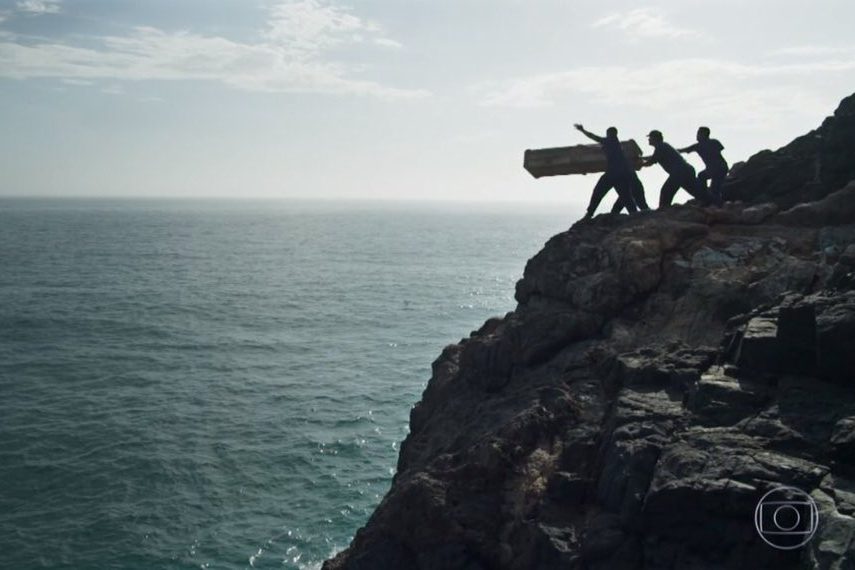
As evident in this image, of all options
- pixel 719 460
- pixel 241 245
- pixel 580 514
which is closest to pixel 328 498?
pixel 580 514

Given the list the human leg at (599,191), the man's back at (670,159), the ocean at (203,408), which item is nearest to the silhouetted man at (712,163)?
the man's back at (670,159)

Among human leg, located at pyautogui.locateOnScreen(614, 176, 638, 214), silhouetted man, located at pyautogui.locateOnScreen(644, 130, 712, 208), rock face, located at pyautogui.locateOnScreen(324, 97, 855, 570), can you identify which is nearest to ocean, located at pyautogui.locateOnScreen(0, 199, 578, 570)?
rock face, located at pyautogui.locateOnScreen(324, 97, 855, 570)

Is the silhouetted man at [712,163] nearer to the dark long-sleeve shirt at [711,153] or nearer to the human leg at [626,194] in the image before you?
the dark long-sleeve shirt at [711,153]

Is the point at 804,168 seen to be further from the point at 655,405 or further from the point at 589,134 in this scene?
the point at 655,405

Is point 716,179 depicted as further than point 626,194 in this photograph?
No

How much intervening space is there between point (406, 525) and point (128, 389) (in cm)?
3437

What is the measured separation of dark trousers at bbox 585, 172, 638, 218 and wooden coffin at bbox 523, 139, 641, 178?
1251mm

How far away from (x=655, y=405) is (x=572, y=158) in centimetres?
1188

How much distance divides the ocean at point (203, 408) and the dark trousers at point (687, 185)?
17988 millimetres

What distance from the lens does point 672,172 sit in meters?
22.1

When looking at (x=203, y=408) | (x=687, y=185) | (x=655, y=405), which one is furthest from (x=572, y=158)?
(x=203, y=408)
